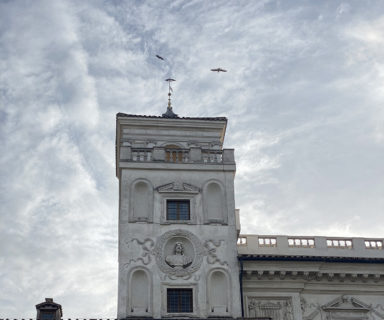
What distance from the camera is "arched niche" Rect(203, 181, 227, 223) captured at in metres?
31.4

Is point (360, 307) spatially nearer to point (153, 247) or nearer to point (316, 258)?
point (316, 258)

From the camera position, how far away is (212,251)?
30.4 meters

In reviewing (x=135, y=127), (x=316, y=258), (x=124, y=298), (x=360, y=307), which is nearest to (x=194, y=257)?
(x=124, y=298)

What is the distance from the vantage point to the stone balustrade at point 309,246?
1284 inches

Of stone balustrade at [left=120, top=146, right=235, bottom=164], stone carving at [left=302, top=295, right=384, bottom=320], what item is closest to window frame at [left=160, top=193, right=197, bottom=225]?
stone balustrade at [left=120, top=146, right=235, bottom=164]

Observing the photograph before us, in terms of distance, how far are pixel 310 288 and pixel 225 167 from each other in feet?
23.4

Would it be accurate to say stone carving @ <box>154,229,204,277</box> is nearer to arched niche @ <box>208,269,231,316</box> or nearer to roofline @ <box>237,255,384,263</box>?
arched niche @ <box>208,269,231,316</box>

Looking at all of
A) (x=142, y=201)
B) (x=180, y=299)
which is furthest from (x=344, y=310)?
(x=142, y=201)

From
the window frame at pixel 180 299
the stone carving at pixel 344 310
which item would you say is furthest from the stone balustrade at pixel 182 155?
the stone carving at pixel 344 310

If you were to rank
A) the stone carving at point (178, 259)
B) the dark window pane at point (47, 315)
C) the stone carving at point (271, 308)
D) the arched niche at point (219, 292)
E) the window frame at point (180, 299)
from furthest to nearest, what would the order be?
the stone carving at point (271, 308)
the stone carving at point (178, 259)
the dark window pane at point (47, 315)
the arched niche at point (219, 292)
the window frame at point (180, 299)

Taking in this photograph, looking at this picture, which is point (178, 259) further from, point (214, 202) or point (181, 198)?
point (214, 202)

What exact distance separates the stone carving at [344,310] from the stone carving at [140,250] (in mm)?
7737

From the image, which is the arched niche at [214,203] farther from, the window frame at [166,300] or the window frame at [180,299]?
the window frame at [180,299]

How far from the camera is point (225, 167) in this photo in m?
32.7
